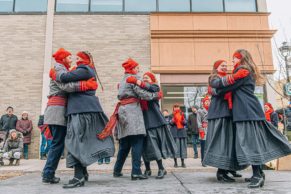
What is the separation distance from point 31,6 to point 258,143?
12.9 m

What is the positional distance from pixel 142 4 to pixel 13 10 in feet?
19.7

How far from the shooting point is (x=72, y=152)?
3.54m

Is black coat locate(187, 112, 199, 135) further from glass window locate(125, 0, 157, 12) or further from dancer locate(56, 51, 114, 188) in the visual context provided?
dancer locate(56, 51, 114, 188)

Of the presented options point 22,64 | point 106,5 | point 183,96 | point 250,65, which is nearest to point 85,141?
point 250,65

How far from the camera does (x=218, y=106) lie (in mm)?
3891

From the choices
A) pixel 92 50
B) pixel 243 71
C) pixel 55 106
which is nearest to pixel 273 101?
pixel 92 50

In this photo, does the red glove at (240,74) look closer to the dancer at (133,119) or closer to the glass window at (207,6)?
the dancer at (133,119)

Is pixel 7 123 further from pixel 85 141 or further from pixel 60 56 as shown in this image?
pixel 85 141

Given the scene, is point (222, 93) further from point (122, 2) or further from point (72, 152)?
point (122, 2)

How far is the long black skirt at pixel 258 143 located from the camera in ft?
11.2

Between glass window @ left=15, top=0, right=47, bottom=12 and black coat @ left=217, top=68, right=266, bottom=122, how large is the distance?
12.0 m

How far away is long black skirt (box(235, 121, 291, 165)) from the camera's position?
3.42m

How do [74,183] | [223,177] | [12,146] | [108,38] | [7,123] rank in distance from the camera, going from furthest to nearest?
[108,38] < [7,123] < [12,146] < [223,177] < [74,183]

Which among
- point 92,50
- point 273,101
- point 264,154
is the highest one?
point 92,50
